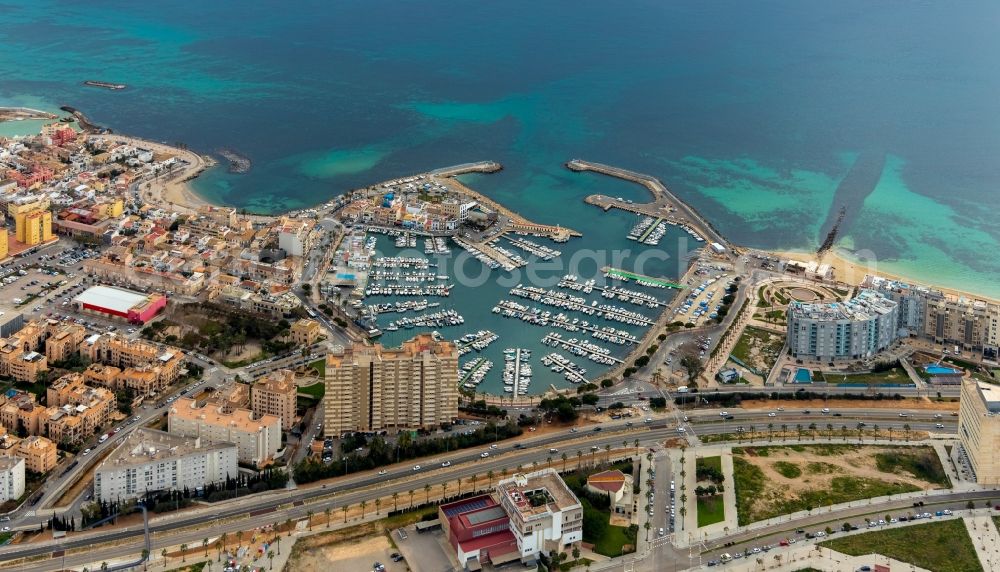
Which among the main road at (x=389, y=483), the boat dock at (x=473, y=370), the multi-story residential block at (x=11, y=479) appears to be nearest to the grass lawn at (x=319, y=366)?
the boat dock at (x=473, y=370)

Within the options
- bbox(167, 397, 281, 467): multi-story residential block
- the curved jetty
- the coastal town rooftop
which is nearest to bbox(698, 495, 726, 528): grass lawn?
the coastal town rooftop

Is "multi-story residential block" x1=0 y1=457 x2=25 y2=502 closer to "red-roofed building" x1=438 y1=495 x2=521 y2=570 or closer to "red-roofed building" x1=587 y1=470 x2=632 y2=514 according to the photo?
"red-roofed building" x1=438 y1=495 x2=521 y2=570

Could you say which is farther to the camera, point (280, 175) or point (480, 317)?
point (280, 175)

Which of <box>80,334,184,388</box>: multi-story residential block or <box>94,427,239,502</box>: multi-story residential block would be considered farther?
<box>80,334,184,388</box>: multi-story residential block

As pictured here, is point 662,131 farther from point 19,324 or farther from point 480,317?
point 19,324

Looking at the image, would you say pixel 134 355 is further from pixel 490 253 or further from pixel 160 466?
pixel 490 253

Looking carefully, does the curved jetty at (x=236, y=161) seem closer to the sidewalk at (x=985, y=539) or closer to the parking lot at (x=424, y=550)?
the parking lot at (x=424, y=550)

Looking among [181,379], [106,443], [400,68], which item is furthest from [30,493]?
[400,68]
